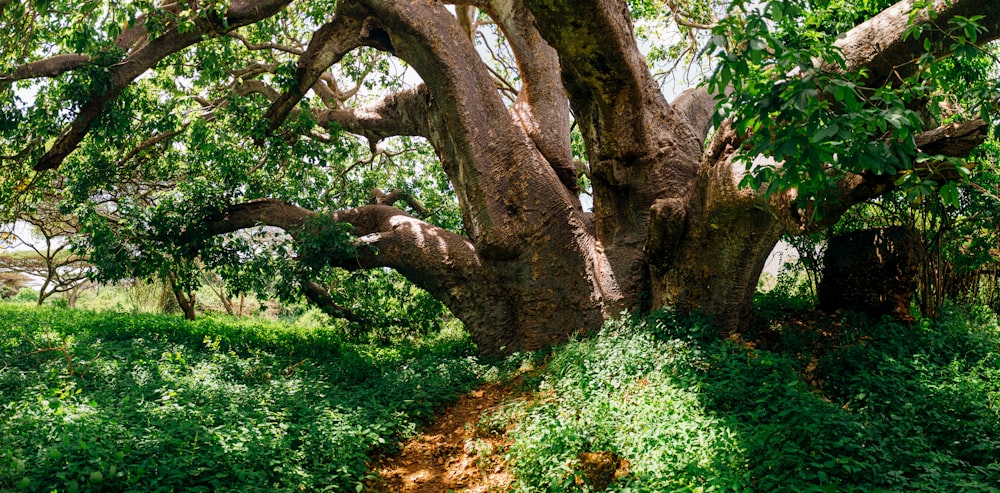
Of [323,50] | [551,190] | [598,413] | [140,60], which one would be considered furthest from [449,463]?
[140,60]

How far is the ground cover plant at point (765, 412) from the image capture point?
3579 mm

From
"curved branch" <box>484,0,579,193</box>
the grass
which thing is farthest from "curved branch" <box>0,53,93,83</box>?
"curved branch" <box>484,0,579,193</box>

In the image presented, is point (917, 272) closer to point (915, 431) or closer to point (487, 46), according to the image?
point (915, 431)

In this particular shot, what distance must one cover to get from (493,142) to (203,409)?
4.27 m

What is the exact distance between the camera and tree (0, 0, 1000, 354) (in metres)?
5.21

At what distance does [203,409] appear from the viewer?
4.58m

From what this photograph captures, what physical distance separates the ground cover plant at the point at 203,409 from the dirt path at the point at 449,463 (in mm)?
180

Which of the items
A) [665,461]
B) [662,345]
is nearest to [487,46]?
[662,345]

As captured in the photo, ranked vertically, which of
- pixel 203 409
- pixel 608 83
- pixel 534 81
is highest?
pixel 534 81

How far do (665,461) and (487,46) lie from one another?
1001 cm

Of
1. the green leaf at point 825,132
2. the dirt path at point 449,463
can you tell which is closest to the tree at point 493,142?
the green leaf at point 825,132

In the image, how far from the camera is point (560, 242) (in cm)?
733

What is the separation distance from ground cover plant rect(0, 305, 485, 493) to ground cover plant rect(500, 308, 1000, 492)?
1255 mm

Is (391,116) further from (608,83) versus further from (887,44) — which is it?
(887,44)
